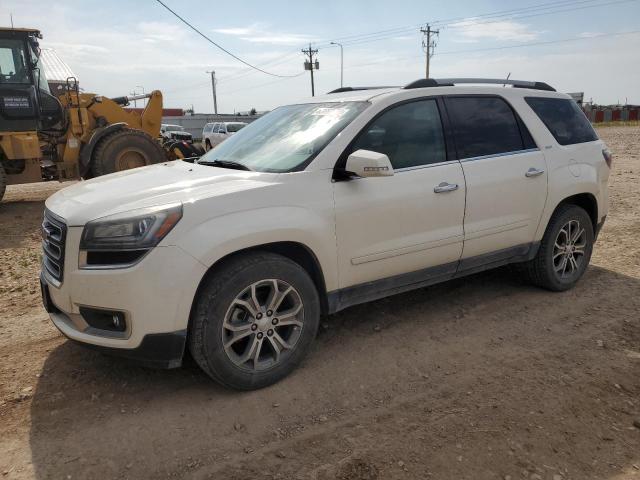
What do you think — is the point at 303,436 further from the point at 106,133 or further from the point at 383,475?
the point at 106,133

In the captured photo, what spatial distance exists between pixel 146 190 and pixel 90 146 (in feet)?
26.6

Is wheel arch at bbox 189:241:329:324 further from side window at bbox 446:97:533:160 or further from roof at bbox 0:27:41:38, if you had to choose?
roof at bbox 0:27:41:38

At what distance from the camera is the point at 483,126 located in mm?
4172

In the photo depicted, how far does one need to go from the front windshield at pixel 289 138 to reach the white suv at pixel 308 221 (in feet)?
0.05

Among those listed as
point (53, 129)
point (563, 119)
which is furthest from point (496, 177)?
point (53, 129)

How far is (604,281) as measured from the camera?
16.6 ft

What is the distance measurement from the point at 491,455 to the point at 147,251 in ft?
6.76

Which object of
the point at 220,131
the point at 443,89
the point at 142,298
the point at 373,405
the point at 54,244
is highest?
the point at 443,89

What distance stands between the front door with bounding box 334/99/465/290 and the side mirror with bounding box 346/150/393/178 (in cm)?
18

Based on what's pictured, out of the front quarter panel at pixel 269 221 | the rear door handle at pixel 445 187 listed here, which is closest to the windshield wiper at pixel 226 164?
the front quarter panel at pixel 269 221

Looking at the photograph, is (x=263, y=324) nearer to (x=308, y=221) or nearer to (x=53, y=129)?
(x=308, y=221)

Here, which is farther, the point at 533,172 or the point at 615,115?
the point at 615,115

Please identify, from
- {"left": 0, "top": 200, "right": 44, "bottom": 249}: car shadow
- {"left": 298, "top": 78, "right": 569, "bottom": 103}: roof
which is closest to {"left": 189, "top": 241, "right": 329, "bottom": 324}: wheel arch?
{"left": 298, "top": 78, "right": 569, "bottom": 103}: roof

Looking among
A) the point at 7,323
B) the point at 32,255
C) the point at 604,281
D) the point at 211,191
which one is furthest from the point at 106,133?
the point at 604,281
